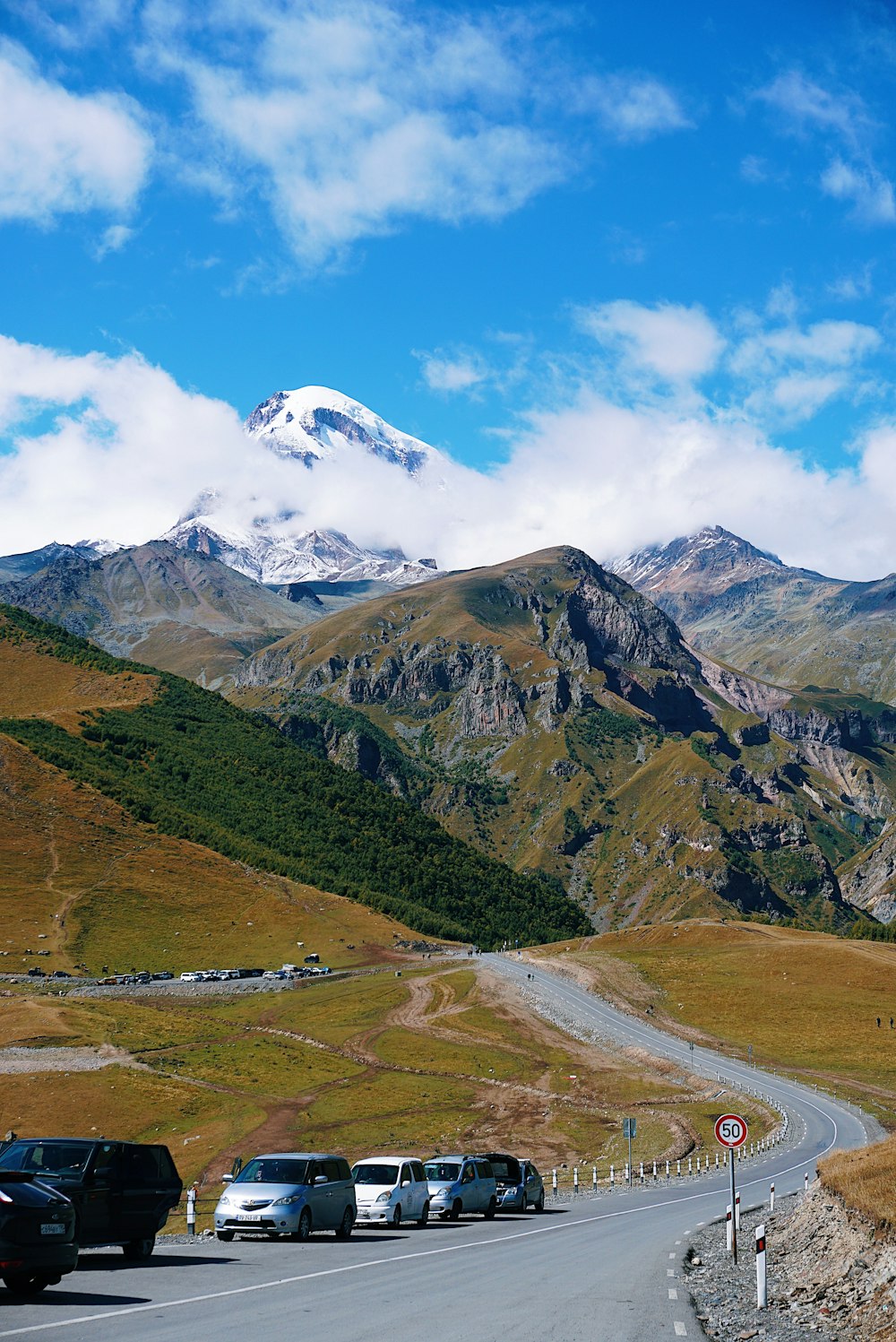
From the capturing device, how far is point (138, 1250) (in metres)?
29.6

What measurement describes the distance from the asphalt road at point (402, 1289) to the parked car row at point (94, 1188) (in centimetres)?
63

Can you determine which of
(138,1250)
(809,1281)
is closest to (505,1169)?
(138,1250)

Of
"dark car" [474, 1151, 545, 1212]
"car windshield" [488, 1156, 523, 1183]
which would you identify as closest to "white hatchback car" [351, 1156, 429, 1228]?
"dark car" [474, 1151, 545, 1212]

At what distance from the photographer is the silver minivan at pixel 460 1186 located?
44906 millimetres

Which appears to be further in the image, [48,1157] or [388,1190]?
[388,1190]

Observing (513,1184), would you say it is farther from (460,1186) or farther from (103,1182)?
(103,1182)

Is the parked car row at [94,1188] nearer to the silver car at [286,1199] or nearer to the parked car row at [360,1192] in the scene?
the silver car at [286,1199]

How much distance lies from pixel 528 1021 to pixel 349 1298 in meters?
114

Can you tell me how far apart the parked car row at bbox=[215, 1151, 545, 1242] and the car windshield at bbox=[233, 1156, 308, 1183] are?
3cm

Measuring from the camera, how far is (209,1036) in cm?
11762

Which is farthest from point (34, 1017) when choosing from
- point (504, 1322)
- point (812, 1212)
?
point (504, 1322)

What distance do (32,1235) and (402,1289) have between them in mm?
8191

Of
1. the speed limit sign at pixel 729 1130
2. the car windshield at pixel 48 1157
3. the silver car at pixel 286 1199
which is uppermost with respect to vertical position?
the car windshield at pixel 48 1157

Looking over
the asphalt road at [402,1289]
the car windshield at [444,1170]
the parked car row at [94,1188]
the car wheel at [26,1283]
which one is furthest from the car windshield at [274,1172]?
the car wheel at [26,1283]
